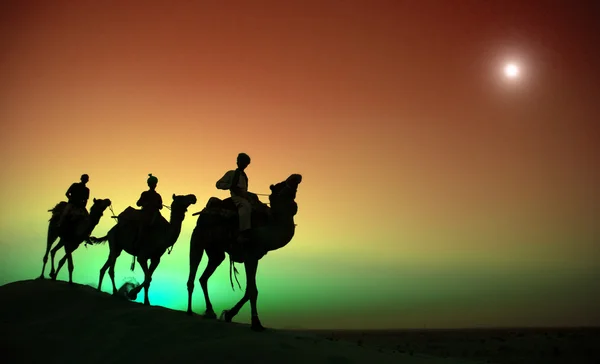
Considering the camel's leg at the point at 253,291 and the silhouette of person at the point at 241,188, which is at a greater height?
the silhouette of person at the point at 241,188

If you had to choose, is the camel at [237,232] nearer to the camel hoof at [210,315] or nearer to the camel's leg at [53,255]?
the camel hoof at [210,315]

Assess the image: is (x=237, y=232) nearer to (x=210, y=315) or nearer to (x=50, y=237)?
(x=210, y=315)

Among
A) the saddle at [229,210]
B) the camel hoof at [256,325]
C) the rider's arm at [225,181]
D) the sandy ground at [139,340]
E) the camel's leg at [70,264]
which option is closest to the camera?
the sandy ground at [139,340]

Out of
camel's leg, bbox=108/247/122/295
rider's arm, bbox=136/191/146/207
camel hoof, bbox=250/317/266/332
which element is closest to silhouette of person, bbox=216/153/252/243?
camel hoof, bbox=250/317/266/332

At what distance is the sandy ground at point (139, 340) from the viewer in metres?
11.0

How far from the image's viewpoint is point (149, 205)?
1836 centimetres

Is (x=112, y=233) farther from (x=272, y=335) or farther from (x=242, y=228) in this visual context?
(x=272, y=335)

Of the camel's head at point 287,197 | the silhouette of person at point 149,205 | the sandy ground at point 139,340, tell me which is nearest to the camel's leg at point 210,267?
the sandy ground at point 139,340

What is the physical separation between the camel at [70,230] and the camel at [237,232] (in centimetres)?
617

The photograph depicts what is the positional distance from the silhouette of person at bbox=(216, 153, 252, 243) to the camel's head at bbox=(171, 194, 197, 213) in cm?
383

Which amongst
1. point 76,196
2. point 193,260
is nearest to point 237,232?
point 193,260

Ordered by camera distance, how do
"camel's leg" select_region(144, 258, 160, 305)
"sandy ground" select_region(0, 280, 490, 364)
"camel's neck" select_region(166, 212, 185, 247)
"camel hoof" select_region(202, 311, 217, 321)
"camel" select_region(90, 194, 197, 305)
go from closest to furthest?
"sandy ground" select_region(0, 280, 490, 364)
"camel hoof" select_region(202, 311, 217, 321)
"camel's leg" select_region(144, 258, 160, 305)
"camel" select_region(90, 194, 197, 305)
"camel's neck" select_region(166, 212, 185, 247)

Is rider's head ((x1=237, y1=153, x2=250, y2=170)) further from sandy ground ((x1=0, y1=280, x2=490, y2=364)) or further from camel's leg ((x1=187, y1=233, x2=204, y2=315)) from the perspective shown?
sandy ground ((x1=0, y1=280, x2=490, y2=364))

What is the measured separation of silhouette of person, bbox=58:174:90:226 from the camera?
20.4m
